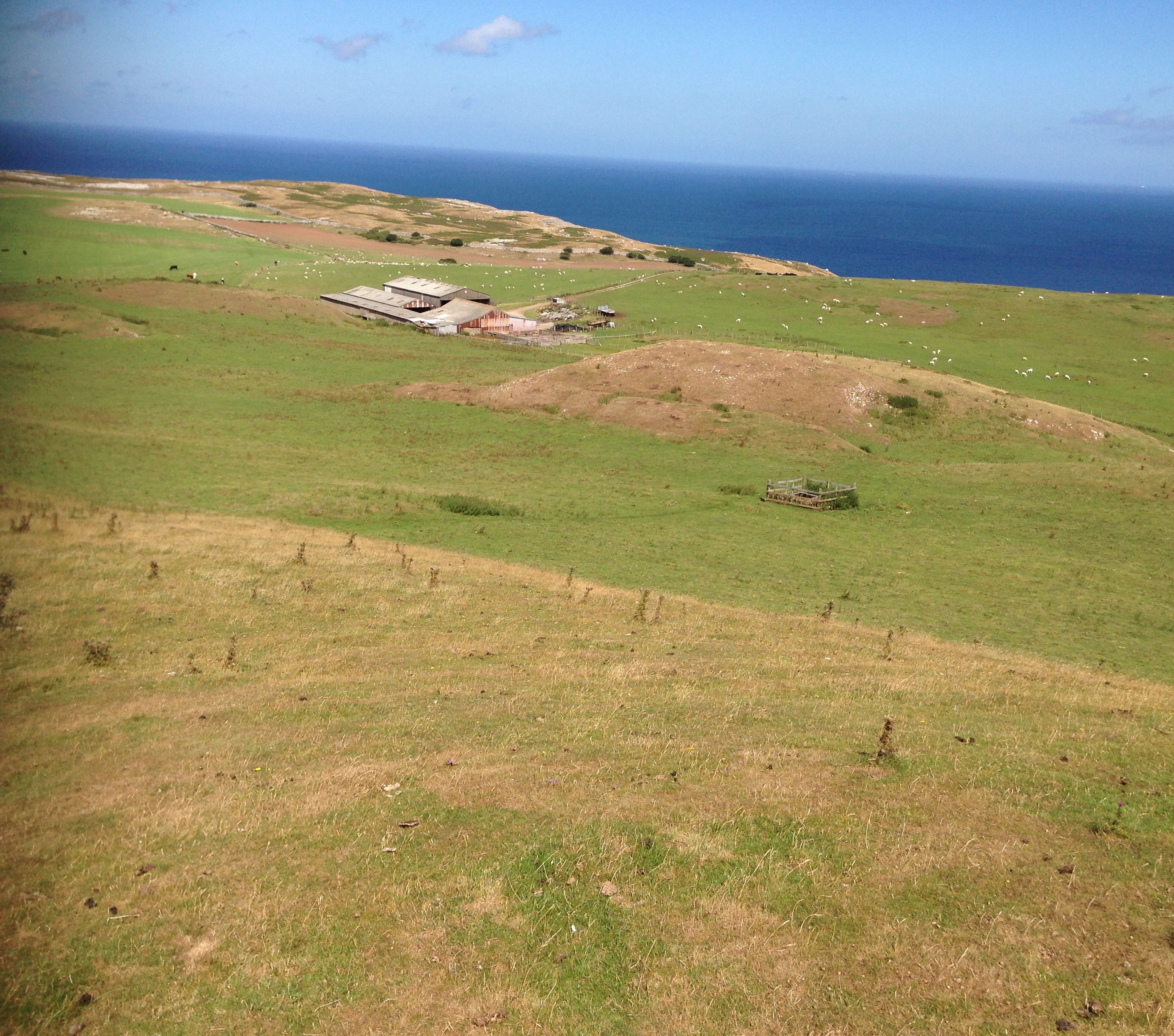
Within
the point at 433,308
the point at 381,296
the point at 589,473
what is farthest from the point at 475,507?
the point at 381,296

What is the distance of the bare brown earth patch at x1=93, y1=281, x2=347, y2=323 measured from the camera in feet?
256

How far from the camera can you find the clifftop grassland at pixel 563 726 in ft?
30.7

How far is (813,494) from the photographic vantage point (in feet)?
144

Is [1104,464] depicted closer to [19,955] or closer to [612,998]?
[612,998]

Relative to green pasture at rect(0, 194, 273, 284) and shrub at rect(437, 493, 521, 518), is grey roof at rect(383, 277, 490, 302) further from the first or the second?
shrub at rect(437, 493, 521, 518)

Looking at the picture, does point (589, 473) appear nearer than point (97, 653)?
No

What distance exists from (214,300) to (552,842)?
81.7m

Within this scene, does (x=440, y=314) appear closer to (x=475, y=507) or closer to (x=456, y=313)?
(x=456, y=313)

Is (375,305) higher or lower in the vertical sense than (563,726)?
higher

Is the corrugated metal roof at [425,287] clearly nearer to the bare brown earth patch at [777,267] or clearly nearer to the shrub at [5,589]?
the bare brown earth patch at [777,267]

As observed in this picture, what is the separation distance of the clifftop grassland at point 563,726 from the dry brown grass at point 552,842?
0.06 metres

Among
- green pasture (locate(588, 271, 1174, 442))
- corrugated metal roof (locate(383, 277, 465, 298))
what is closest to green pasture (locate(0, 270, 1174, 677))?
green pasture (locate(588, 271, 1174, 442))

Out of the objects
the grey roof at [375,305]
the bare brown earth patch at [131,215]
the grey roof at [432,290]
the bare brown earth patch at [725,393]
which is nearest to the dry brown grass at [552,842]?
the bare brown earth patch at [725,393]

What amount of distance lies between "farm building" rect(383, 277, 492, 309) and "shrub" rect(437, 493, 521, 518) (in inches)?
2418
